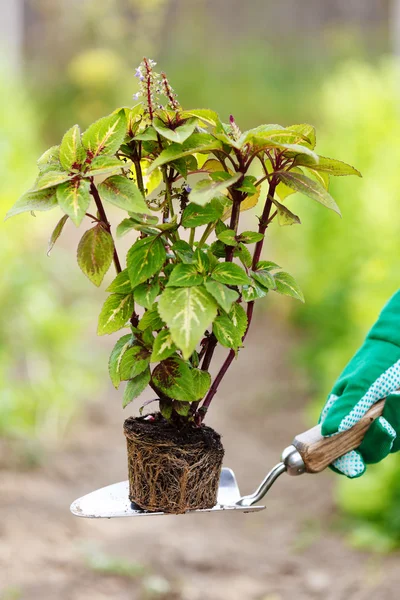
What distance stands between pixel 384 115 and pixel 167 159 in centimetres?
396

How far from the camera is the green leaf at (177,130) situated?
1272 mm

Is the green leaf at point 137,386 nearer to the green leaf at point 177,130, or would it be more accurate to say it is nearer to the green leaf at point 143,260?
the green leaf at point 143,260

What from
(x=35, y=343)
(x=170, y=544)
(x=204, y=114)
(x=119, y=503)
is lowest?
(x=170, y=544)

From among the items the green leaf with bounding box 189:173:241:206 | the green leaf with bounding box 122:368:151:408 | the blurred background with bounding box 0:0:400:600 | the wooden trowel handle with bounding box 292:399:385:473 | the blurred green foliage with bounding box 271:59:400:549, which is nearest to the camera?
the green leaf with bounding box 189:173:241:206

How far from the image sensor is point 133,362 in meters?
1.42

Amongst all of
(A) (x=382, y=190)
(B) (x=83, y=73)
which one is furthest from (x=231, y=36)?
(A) (x=382, y=190)

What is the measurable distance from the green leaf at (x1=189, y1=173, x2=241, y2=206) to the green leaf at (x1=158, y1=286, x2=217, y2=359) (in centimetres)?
15

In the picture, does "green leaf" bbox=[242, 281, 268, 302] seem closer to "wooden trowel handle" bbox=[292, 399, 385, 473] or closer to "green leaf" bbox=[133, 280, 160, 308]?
"green leaf" bbox=[133, 280, 160, 308]

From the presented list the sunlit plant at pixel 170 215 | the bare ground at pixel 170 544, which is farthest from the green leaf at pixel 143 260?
the bare ground at pixel 170 544

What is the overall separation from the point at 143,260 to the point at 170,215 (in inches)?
5.3

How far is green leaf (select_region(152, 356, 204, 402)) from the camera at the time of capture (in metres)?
1.39

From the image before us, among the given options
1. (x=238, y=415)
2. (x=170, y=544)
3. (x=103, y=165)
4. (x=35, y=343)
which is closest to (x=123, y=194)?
(x=103, y=165)

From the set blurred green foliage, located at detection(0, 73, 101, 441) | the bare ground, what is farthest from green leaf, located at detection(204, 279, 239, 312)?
blurred green foliage, located at detection(0, 73, 101, 441)

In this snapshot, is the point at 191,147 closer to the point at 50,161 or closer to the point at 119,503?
the point at 50,161
